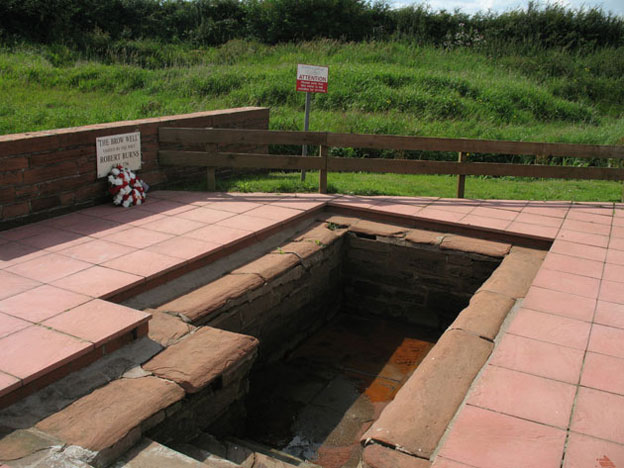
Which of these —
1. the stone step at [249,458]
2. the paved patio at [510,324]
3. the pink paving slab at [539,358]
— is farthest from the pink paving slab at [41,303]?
the pink paving slab at [539,358]

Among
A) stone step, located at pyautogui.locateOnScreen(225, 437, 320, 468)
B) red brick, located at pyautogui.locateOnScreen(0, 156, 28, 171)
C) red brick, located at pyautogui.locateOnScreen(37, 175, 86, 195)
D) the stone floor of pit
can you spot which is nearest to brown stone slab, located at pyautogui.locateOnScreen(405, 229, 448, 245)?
the stone floor of pit

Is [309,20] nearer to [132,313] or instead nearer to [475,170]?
[475,170]

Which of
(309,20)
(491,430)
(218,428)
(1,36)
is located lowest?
(218,428)

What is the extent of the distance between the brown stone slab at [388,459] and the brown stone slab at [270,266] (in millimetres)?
2460

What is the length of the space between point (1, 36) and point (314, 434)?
17501 mm

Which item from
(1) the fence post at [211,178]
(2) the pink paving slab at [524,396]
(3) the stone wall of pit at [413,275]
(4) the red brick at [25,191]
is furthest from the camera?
(1) the fence post at [211,178]

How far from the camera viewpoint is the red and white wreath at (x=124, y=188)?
6.62 metres

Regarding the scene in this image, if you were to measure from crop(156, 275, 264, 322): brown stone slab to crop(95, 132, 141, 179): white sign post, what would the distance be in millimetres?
2423

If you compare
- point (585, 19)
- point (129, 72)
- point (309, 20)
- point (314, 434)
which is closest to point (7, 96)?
point (129, 72)

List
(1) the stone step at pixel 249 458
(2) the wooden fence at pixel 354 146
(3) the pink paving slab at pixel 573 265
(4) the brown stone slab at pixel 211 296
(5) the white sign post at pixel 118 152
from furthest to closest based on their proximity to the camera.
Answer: (2) the wooden fence at pixel 354 146 < (5) the white sign post at pixel 118 152 < (3) the pink paving slab at pixel 573 265 < (4) the brown stone slab at pixel 211 296 < (1) the stone step at pixel 249 458

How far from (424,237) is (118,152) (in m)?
3.68

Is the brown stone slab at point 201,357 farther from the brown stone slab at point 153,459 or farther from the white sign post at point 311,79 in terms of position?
the white sign post at point 311,79

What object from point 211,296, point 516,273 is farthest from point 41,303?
point 516,273

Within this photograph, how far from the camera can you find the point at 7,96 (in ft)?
34.4
